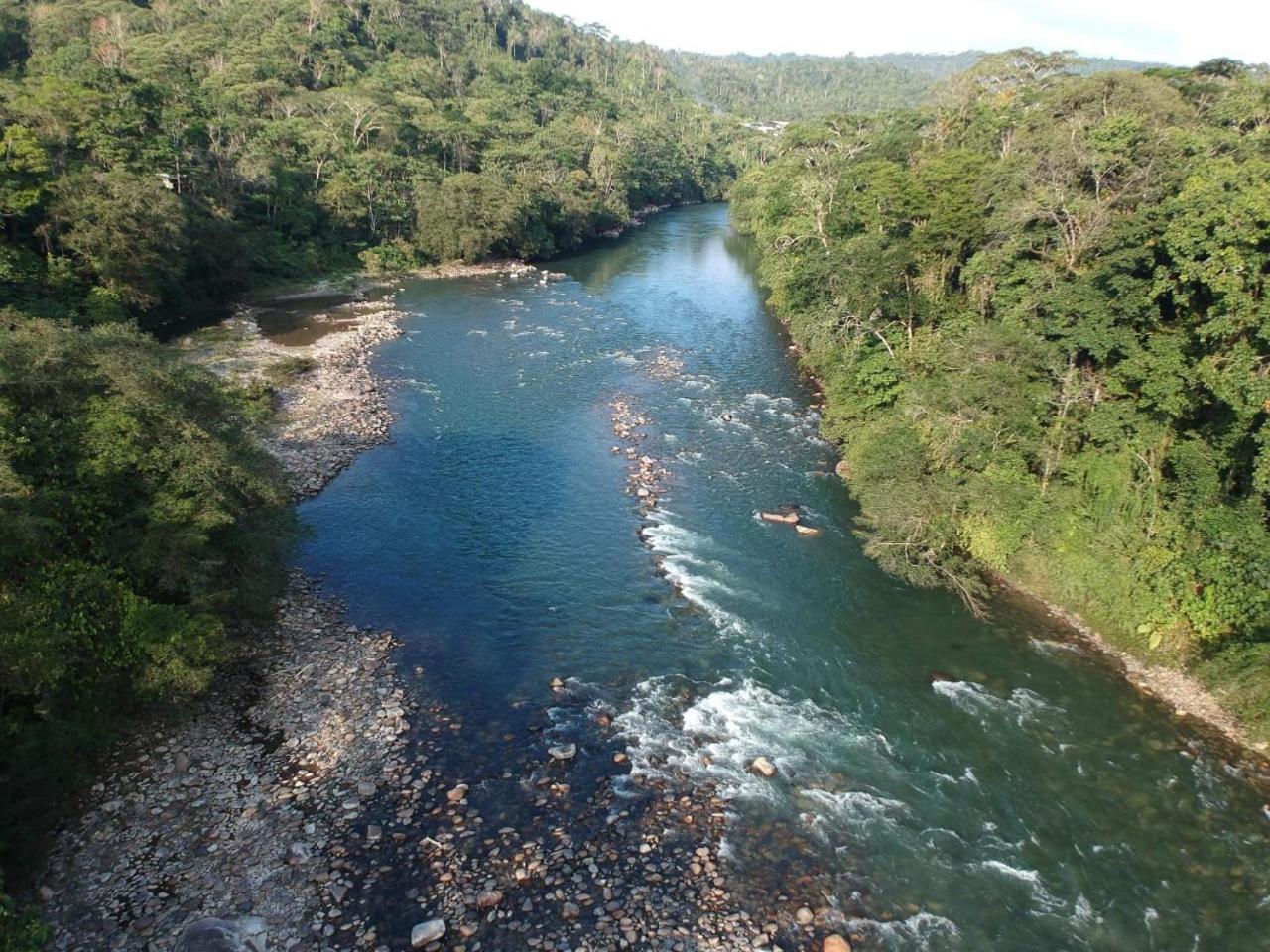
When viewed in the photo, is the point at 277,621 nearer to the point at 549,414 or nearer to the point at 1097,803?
the point at 549,414

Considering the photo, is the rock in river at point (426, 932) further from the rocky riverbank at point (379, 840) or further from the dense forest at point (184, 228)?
the dense forest at point (184, 228)

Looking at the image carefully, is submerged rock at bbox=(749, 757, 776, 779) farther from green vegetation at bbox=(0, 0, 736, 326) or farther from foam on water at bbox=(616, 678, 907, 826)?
green vegetation at bbox=(0, 0, 736, 326)

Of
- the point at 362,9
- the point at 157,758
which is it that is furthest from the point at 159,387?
Answer: the point at 362,9

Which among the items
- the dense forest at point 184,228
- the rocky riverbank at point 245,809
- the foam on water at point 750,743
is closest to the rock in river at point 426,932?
the rocky riverbank at point 245,809

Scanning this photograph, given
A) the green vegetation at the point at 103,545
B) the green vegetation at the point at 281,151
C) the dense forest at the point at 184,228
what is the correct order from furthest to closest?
the green vegetation at the point at 281,151, the dense forest at the point at 184,228, the green vegetation at the point at 103,545

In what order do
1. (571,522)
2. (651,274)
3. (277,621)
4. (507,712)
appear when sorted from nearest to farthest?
(507,712) < (277,621) < (571,522) < (651,274)

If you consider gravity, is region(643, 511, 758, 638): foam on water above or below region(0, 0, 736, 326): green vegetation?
below

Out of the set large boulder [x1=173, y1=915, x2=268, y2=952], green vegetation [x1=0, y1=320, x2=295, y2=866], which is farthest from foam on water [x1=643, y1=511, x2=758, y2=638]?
large boulder [x1=173, y1=915, x2=268, y2=952]
